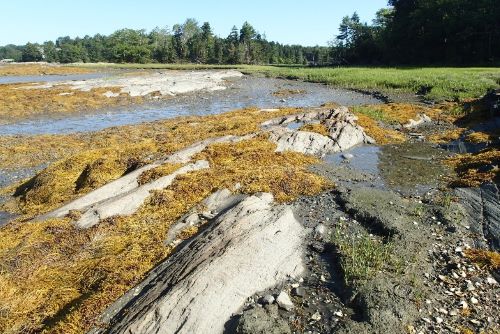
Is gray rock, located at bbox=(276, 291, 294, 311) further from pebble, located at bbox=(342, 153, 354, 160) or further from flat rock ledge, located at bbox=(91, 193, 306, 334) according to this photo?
pebble, located at bbox=(342, 153, 354, 160)

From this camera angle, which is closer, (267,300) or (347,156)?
(267,300)

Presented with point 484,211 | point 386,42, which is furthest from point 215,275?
point 386,42

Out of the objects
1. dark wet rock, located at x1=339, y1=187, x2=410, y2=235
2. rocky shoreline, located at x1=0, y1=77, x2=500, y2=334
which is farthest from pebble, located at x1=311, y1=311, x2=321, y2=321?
dark wet rock, located at x1=339, y1=187, x2=410, y2=235

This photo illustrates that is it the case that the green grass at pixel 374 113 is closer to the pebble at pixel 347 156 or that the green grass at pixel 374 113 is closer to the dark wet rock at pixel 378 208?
the pebble at pixel 347 156

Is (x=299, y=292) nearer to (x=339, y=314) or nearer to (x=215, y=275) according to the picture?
(x=339, y=314)

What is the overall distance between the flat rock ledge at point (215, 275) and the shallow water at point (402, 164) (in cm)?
638

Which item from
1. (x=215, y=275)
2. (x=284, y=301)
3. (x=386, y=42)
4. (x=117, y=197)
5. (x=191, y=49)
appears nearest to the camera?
(x=284, y=301)

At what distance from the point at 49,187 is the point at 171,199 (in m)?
7.62

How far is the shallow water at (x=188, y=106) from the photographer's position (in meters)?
36.5

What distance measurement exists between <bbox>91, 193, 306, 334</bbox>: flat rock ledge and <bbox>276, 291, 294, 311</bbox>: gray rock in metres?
0.57

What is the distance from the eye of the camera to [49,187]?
1841 cm

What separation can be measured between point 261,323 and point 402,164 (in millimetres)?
13327

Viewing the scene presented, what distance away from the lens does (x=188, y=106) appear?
46.7 m

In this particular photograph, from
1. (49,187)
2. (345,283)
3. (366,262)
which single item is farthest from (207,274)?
(49,187)
